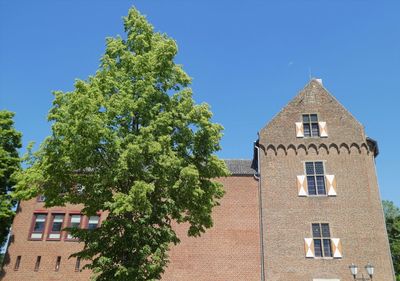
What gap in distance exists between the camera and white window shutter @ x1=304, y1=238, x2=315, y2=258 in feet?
61.5

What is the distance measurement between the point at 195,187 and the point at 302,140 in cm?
1185

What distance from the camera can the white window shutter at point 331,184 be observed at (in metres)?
20.1

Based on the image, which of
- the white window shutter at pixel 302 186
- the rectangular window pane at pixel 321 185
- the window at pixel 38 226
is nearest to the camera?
the white window shutter at pixel 302 186

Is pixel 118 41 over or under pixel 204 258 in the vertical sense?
over

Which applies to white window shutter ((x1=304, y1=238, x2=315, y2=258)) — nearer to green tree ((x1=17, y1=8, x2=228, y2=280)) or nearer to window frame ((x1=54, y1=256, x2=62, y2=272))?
green tree ((x1=17, y1=8, x2=228, y2=280))

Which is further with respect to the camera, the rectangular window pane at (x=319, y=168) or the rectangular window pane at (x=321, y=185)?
the rectangular window pane at (x=319, y=168)

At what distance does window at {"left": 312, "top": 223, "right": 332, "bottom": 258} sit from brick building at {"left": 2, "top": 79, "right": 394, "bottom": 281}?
0.05 m

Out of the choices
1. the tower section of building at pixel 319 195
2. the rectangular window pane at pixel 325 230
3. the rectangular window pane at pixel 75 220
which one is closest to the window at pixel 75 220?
the rectangular window pane at pixel 75 220

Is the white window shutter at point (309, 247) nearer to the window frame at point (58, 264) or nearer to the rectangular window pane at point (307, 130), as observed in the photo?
the rectangular window pane at point (307, 130)

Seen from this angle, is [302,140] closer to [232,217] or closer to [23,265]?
[232,217]

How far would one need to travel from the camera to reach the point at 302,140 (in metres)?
21.6

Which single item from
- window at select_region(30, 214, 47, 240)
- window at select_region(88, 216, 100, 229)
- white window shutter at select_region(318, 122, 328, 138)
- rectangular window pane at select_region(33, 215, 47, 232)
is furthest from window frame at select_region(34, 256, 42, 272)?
white window shutter at select_region(318, 122, 328, 138)

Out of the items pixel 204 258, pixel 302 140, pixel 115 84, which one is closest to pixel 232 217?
pixel 204 258

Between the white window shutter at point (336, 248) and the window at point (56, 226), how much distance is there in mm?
15900
